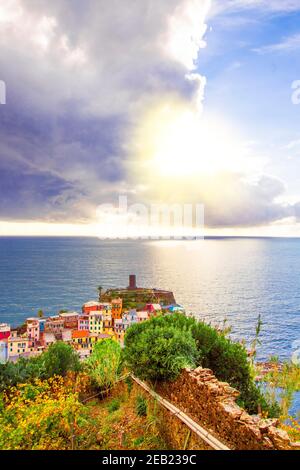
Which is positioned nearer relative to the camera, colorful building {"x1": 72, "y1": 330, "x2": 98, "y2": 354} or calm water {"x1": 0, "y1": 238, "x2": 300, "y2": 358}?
colorful building {"x1": 72, "y1": 330, "x2": 98, "y2": 354}

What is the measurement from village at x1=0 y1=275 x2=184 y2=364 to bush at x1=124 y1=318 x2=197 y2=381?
71.6 feet

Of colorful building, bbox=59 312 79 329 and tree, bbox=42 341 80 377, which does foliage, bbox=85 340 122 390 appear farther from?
colorful building, bbox=59 312 79 329

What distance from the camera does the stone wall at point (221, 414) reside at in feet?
14.4

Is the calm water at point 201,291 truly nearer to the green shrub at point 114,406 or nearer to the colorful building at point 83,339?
the colorful building at point 83,339

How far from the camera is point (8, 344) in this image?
33.9 metres

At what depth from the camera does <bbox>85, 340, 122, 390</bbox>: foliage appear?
26.7 ft

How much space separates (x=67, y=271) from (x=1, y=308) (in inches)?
1815

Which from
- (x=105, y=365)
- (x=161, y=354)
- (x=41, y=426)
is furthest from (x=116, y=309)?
(x=41, y=426)

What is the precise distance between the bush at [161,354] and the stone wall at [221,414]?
246 millimetres

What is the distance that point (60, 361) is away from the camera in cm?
1001

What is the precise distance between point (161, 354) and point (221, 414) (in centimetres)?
177

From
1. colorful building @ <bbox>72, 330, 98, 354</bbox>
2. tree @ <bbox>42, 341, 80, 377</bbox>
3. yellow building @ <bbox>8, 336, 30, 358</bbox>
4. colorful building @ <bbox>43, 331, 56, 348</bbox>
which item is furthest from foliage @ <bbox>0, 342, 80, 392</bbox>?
colorful building @ <bbox>43, 331, 56, 348</bbox>

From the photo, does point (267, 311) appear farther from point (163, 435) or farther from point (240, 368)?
point (163, 435)
